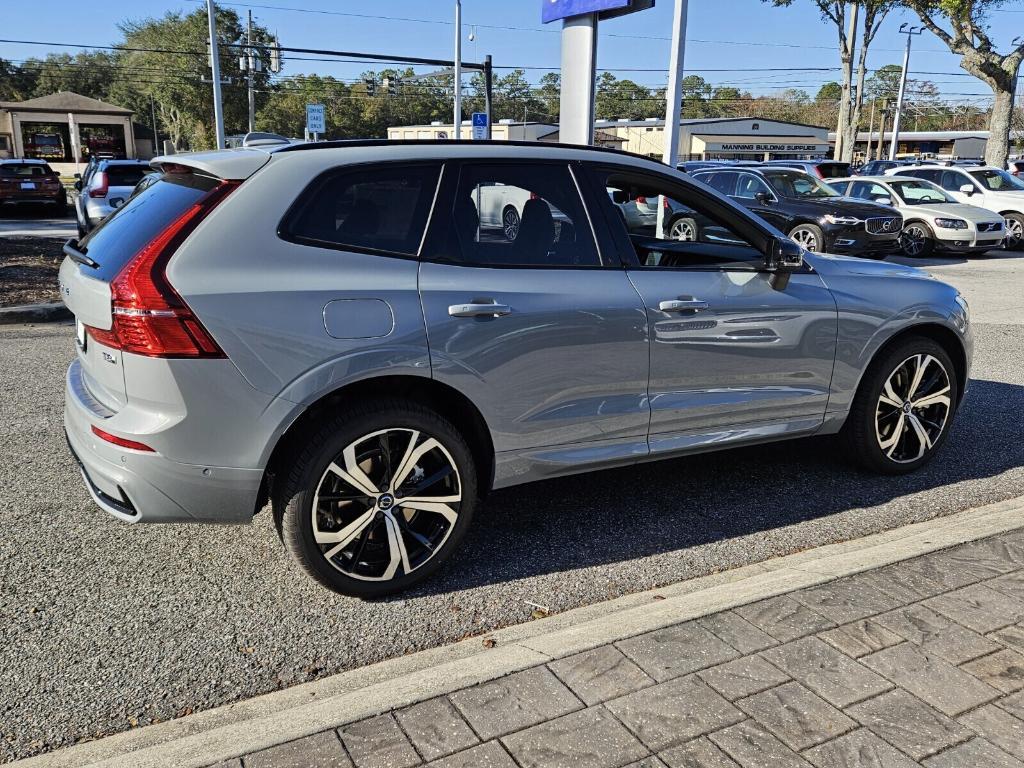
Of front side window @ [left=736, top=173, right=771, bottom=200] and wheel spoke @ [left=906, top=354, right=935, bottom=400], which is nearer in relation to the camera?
wheel spoke @ [left=906, top=354, right=935, bottom=400]

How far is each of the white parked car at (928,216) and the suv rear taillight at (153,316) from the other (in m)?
16.8

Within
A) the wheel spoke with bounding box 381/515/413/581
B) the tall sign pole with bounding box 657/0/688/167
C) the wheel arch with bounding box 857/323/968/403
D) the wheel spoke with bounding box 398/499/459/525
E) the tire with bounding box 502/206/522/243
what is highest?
the tall sign pole with bounding box 657/0/688/167

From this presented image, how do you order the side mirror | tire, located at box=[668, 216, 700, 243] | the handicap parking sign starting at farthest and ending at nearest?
1. the handicap parking sign
2. tire, located at box=[668, 216, 700, 243]
3. the side mirror

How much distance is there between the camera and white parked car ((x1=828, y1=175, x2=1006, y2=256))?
16938 millimetres

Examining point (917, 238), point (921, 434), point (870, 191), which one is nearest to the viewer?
point (921, 434)

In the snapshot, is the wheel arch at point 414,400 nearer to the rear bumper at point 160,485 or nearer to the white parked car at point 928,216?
the rear bumper at point 160,485

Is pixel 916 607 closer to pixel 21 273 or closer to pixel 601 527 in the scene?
pixel 601 527

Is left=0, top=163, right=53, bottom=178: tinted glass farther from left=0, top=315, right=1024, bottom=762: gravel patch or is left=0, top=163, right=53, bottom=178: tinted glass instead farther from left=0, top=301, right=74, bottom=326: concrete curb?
left=0, top=315, right=1024, bottom=762: gravel patch

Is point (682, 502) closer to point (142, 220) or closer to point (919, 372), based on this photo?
point (919, 372)

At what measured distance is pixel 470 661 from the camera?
9.57 feet

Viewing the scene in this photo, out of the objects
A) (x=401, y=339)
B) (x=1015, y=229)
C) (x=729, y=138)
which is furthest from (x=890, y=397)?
(x=729, y=138)

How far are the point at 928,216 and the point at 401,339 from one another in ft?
54.9

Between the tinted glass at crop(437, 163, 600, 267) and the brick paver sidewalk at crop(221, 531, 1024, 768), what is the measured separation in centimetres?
160

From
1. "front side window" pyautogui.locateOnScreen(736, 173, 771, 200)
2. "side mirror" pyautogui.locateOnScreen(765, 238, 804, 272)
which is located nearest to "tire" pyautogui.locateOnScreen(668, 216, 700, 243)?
"side mirror" pyautogui.locateOnScreen(765, 238, 804, 272)
